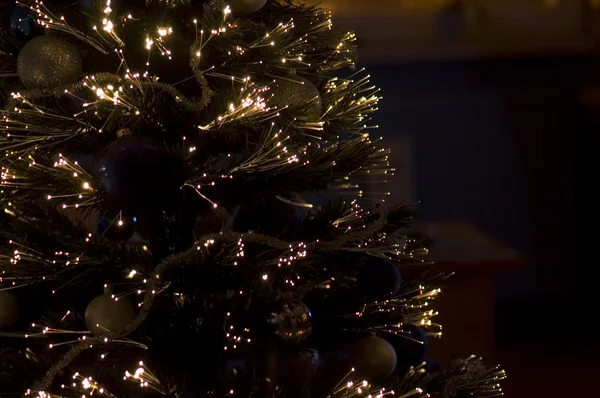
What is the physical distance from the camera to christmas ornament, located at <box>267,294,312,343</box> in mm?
885

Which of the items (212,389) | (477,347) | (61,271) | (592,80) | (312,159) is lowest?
(477,347)

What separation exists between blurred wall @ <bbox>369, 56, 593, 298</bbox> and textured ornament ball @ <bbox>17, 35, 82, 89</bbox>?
7.83 ft

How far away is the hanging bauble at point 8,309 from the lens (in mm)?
898

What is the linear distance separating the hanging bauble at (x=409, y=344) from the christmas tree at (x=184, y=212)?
0.03 m

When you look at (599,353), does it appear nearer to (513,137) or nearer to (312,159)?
(513,137)

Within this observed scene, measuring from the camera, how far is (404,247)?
103 cm

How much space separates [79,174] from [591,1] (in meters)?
2.87

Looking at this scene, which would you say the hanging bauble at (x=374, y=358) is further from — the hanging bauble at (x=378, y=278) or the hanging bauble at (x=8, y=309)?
the hanging bauble at (x=8, y=309)

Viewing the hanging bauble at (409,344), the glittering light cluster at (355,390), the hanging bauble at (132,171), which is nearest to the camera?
the hanging bauble at (132,171)

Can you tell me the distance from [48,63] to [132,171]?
0.52 ft

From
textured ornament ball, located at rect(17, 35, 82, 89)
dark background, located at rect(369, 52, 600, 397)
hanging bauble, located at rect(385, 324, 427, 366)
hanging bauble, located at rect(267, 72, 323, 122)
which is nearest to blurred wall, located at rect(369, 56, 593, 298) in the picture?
dark background, located at rect(369, 52, 600, 397)

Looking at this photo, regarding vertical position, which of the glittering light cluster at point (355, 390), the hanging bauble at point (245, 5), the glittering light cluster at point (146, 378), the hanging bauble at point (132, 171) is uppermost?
the hanging bauble at point (245, 5)

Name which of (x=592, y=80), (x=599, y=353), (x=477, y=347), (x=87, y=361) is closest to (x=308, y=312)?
(x=87, y=361)

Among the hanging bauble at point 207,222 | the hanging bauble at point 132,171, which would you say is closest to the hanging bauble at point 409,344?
the hanging bauble at point 207,222
